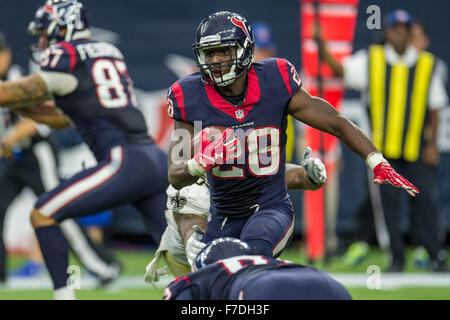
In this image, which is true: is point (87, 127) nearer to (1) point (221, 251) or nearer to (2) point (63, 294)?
(2) point (63, 294)

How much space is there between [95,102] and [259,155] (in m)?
1.49

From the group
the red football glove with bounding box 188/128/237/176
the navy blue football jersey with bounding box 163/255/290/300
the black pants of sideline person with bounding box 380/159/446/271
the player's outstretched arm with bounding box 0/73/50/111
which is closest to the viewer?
the navy blue football jersey with bounding box 163/255/290/300

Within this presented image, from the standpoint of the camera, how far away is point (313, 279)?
284 centimetres

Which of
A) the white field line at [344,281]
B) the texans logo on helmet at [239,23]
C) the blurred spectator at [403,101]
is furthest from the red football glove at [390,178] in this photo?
the blurred spectator at [403,101]

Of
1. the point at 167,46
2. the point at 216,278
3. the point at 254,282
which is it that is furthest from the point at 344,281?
the point at 254,282

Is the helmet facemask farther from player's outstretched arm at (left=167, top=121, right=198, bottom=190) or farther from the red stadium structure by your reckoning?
the red stadium structure

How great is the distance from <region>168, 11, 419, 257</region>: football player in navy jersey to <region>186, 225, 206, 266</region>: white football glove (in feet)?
0.59

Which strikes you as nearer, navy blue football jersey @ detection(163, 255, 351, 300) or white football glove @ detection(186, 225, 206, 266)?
navy blue football jersey @ detection(163, 255, 351, 300)

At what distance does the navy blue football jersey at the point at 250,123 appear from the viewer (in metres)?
3.86

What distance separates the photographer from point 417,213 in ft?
23.9

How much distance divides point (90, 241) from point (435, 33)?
4.49m

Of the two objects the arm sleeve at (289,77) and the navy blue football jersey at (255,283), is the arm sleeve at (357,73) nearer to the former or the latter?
the arm sleeve at (289,77)

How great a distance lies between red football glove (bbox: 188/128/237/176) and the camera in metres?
3.51

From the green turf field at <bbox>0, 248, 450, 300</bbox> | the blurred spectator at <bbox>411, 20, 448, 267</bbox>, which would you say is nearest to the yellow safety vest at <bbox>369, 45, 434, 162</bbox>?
the blurred spectator at <bbox>411, 20, 448, 267</bbox>
